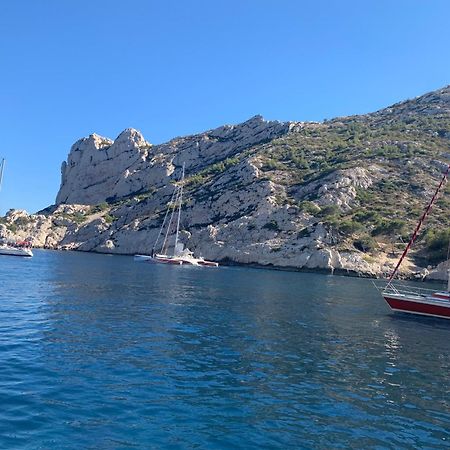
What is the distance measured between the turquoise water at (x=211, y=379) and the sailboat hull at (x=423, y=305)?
159 inches

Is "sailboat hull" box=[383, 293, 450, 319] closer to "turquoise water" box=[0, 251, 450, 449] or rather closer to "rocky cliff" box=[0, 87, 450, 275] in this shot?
"turquoise water" box=[0, 251, 450, 449]

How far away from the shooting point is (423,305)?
111 ft

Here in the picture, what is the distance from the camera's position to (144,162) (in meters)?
164

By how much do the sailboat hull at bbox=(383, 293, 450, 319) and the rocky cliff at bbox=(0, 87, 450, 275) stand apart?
44.4m

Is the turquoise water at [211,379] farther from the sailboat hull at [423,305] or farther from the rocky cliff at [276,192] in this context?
the rocky cliff at [276,192]

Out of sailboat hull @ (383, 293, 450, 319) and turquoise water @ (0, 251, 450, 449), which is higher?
sailboat hull @ (383, 293, 450, 319)

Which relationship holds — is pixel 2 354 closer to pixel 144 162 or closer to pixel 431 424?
pixel 431 424

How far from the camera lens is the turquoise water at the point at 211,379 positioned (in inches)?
417

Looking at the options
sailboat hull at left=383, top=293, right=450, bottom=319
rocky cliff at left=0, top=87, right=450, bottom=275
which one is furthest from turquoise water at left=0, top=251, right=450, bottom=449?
rocky cliff at left=0, top=87, right=450, bottom=275

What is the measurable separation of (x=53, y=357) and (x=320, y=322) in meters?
17.1

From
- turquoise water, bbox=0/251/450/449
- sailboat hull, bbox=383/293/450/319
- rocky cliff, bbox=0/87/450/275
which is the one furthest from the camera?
rocky cliff, bbox=0/87/450/275

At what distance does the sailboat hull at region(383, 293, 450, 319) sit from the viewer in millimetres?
33000

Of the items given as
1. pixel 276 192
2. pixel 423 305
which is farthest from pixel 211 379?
pixel 276 192

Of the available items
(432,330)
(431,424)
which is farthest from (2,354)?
(432,330)
